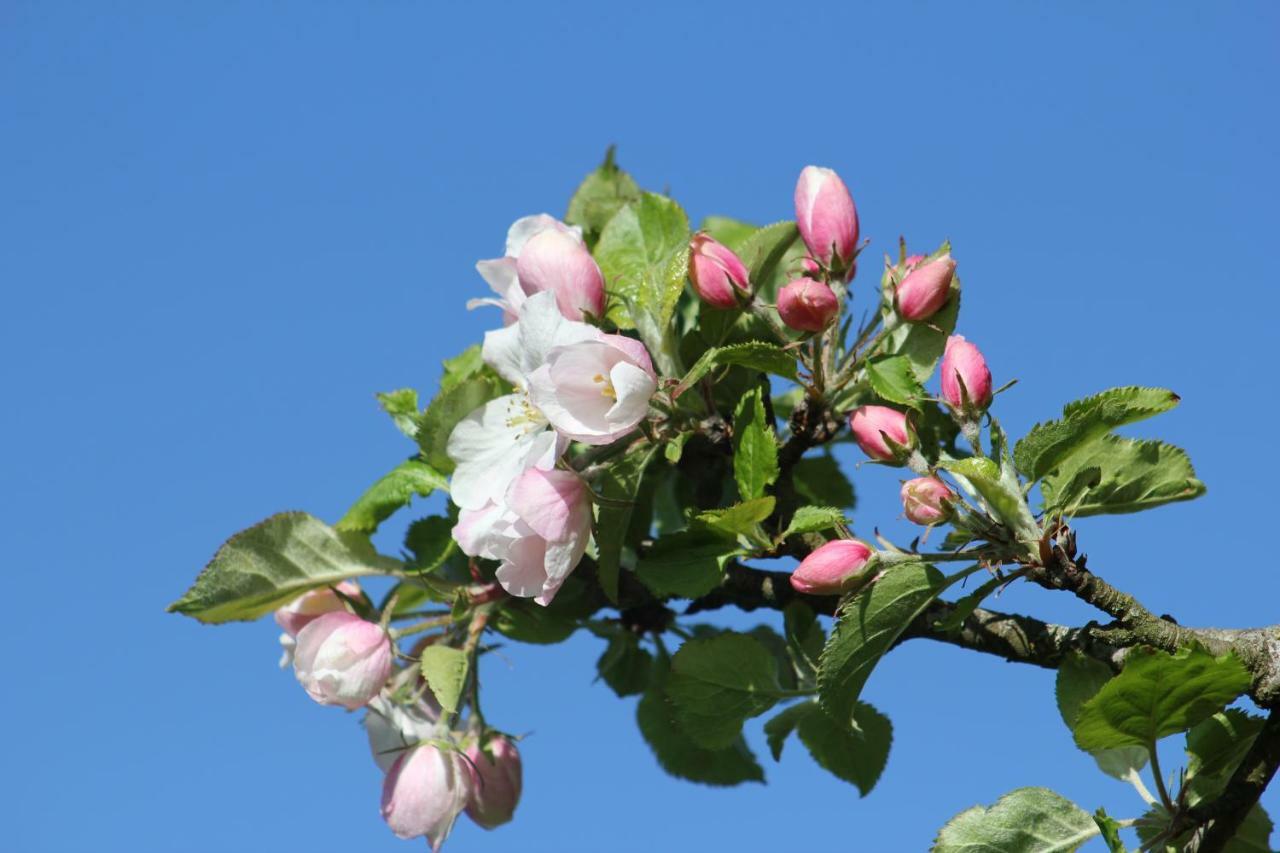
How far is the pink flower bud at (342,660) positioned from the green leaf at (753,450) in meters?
0.55

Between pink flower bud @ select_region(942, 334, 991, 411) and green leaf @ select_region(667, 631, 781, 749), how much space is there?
46cm

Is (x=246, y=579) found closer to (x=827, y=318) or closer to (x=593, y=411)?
(x=593, y=411)

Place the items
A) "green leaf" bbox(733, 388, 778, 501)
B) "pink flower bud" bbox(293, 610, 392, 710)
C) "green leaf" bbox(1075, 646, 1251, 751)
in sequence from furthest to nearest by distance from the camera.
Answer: "pink flower bud" bbox(293, 610, 392, 710)
"green leaf" bbox(733, 388, 778, 501)
"green leaf" bbox(1075, 646, 1251, 751)

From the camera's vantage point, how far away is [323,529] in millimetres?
1949

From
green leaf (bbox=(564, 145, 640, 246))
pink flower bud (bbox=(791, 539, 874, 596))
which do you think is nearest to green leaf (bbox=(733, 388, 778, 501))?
pink flower bud (bbox=(791, 539, 874, 596))

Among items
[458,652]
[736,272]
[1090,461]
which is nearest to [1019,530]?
[1090,461]

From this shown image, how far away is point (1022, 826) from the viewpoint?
157 centimetres

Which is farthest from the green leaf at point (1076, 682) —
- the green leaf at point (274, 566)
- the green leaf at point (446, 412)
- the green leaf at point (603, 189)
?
the green leaf at point (603, 189)

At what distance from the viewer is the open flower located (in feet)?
5.14

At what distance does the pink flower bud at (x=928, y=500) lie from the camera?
1.46 metres

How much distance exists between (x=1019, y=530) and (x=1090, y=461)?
15 cm

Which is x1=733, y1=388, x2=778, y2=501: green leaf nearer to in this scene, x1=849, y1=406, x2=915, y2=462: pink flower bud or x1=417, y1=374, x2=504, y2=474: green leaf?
x1=849, y1=406, x2=915, y2=462: pink flower bud

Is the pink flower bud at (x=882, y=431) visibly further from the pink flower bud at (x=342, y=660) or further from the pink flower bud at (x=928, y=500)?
the pink flower bud at (x=342, y=660)

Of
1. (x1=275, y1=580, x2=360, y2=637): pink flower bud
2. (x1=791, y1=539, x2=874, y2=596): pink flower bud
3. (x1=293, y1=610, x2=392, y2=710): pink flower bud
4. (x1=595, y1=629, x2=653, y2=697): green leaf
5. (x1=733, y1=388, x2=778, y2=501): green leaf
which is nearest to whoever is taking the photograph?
(x1=791, y1=539, x2=874, y2=596): pink flower bud
